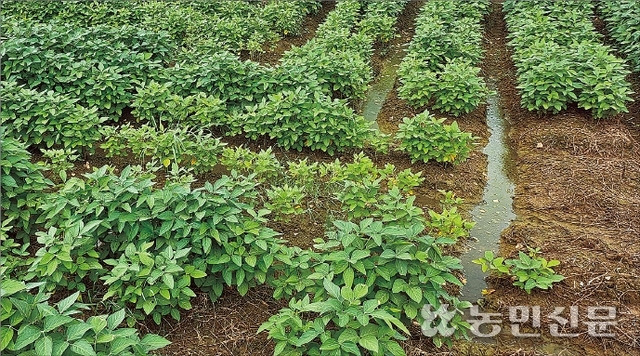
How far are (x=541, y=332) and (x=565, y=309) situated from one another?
27 centimetres

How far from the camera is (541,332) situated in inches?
133

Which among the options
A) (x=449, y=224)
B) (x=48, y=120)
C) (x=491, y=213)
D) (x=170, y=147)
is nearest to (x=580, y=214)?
(x=491, y=213)

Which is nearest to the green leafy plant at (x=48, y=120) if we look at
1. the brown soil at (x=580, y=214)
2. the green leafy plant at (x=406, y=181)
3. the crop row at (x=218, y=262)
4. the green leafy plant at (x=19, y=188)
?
the green leafy plant at (x=19, y=188)

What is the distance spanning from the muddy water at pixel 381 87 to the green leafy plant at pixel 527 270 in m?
2.96

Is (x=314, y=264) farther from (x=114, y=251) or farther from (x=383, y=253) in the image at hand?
(x=114, y=251)

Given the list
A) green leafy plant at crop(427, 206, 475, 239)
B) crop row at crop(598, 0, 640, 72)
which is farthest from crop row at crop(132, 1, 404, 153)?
crop row at crop(598, 0, 640, 72)

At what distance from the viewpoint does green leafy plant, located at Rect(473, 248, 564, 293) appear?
A: 355 cm

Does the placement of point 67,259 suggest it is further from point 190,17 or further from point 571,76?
point 190,17

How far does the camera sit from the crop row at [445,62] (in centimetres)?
618

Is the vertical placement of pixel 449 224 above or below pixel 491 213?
above

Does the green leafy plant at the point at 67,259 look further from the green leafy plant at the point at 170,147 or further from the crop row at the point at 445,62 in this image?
the crop row at the point at 445,62

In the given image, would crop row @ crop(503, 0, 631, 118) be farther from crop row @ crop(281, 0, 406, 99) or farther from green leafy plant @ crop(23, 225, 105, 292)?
green leafy plant @ crop(23, 225, 105, 292)

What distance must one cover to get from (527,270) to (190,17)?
677cm

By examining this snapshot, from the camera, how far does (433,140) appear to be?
5.16m
